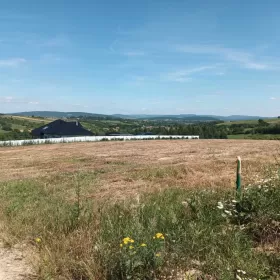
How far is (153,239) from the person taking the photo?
362 centimetres

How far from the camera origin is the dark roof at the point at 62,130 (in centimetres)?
6372

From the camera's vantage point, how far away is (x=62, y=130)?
64562mm

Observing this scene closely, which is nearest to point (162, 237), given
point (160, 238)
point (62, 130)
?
point (160, 238)

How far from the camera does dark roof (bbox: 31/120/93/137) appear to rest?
209 feet

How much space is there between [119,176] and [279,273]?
851cm

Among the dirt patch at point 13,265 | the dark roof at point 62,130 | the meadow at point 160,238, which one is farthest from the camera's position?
the dark roof at point 62,130

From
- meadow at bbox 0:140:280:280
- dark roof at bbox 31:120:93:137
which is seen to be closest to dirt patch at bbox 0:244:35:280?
meadow at bbox 0:140:280:280

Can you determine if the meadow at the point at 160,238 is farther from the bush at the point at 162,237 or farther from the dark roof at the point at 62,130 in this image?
the dark roof at the point at 62,130

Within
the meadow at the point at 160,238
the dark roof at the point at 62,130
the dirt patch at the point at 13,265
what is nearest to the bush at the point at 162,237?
the meadow at the point at 160,238

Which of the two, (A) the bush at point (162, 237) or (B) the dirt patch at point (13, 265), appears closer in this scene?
(A) the bush at point (162, 237)

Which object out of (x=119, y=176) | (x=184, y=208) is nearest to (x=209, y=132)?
(x=119, y=176)

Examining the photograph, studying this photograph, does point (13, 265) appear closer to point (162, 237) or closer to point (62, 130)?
point (162, 237)

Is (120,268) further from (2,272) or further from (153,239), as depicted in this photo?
(2,272)

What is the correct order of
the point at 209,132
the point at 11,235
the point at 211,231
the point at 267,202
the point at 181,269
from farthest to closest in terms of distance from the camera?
the point at 209,132
the point at 11,235
the point at 267,202
the point at 211,231
the point at 181,269
